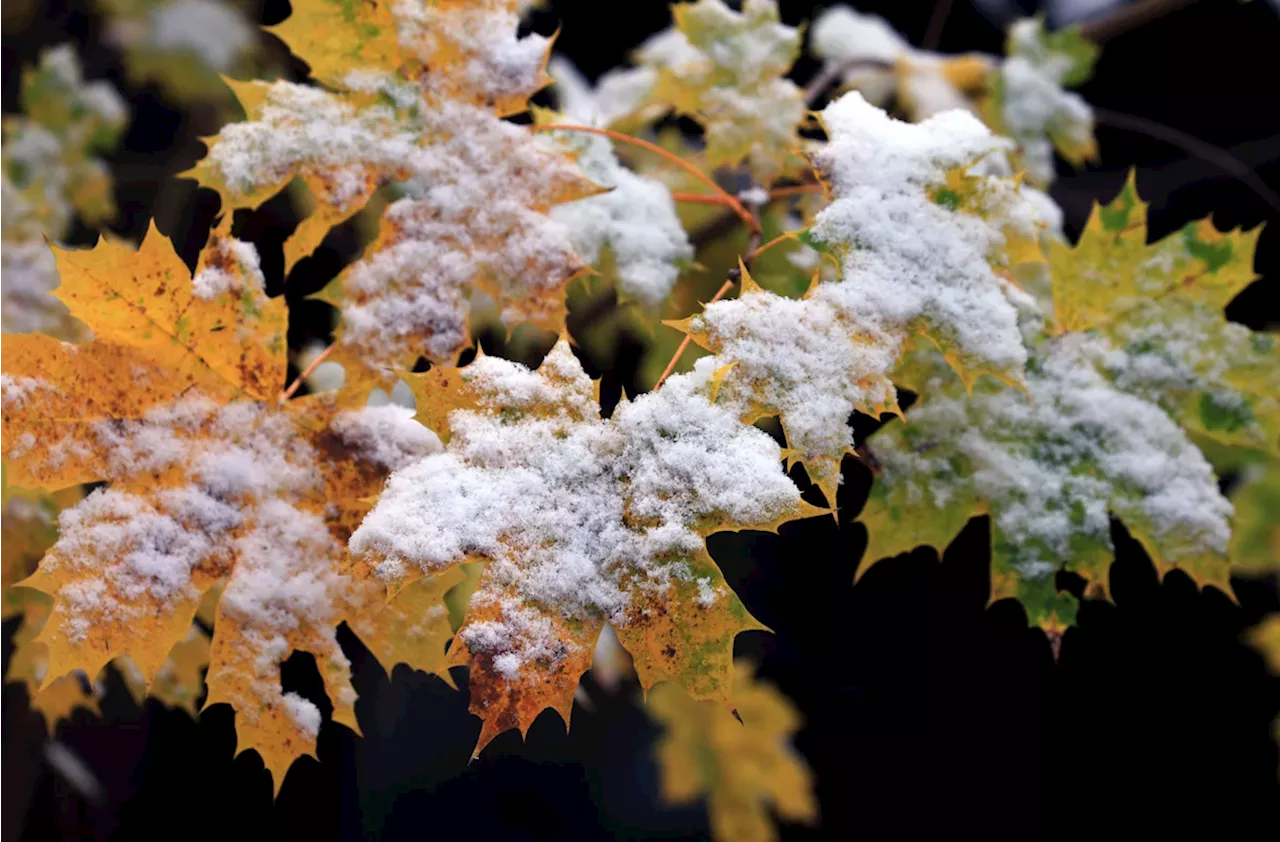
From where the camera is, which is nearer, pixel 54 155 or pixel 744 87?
pixel 744 87

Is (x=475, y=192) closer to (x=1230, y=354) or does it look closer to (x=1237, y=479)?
(x=1230, y=354)

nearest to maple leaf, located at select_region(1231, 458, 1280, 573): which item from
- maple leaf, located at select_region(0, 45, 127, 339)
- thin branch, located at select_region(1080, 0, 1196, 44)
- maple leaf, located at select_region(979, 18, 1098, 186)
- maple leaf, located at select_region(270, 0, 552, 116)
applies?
maple leaf, located at select_region(979, 18, 1098, 186)

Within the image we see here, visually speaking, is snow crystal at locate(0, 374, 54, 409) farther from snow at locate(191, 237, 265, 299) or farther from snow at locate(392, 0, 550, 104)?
snow at locate(392, 0, 550, 104)

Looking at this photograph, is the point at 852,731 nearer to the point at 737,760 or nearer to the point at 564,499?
the point at 737,760

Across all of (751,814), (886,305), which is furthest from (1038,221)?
(751,814)

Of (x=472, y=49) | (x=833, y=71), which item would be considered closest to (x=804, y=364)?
(x=472, y=49)

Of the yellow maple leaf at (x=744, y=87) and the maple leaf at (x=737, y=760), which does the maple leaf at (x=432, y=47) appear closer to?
the yellow maple leaf at (x=744, y=87)

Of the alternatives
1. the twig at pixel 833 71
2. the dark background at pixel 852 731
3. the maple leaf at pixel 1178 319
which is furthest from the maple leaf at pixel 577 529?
the twig at pixel 833 71
